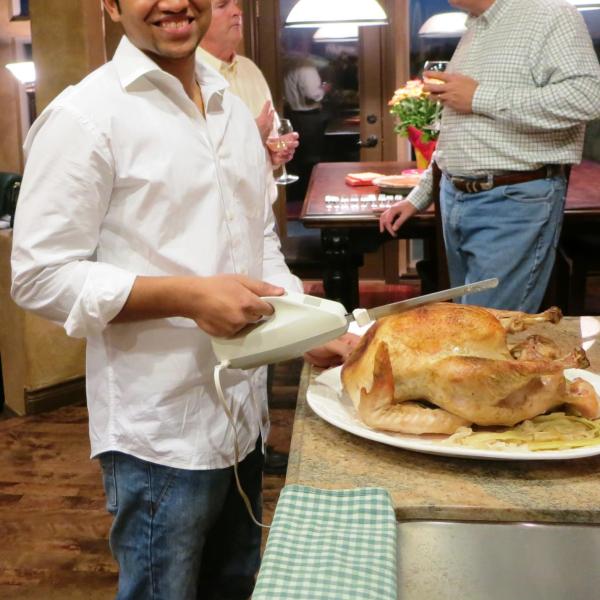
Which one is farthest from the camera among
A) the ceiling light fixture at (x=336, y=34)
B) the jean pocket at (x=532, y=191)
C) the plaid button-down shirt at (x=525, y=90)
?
the ceiling light fixture at (x=336, y=34)

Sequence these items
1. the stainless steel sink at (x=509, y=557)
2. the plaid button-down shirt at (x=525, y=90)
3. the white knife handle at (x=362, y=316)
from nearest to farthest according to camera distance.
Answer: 1. the stainless steel sink at (x=509, y=557)
2. the white knife handle at (x=362, y=316)
3. the plaid button-down shirt at (x=525, y=90)

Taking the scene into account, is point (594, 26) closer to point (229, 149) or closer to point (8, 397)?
point (8, 397)

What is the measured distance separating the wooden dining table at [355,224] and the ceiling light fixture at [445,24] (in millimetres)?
1827

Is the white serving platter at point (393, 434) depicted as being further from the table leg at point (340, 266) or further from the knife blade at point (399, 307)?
the table leg at point (340, 266)

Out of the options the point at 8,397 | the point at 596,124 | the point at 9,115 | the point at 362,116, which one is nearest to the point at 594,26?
the point at 596,124

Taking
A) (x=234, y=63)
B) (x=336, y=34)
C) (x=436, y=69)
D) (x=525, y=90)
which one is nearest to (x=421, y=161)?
(x=436, y=69)

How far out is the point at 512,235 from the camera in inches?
108

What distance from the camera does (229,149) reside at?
1.53m

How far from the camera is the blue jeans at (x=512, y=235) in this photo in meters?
2.71

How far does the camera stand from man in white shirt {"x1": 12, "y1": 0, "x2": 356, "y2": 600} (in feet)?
4.36

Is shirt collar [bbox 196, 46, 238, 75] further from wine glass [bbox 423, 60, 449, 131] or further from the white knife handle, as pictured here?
the white knife handle

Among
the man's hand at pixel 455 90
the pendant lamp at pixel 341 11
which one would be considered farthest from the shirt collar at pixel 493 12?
the pendant lamp at pixel 341 11

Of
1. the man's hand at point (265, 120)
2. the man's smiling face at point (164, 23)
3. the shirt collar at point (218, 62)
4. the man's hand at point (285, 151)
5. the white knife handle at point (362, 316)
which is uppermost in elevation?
the man's smiling face at point (164, 23)

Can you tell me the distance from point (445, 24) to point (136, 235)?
463 centimetres
